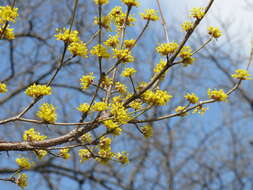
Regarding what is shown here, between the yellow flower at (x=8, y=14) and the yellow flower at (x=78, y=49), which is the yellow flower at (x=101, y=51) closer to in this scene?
the yellow flower at (x=78, y=49)

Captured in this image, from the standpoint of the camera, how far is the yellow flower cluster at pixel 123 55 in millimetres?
2008

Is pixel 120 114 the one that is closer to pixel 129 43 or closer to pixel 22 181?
pixel 129 43

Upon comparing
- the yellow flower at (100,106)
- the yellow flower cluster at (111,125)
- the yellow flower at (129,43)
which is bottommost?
the yellow flower cluster at (111,125)

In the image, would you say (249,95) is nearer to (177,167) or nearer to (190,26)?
(177,167)

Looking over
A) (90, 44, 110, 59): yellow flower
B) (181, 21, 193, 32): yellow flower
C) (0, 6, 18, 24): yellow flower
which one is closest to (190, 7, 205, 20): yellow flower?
(181, 21, 193, 32): yellow flower

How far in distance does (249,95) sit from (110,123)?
11.1 metres

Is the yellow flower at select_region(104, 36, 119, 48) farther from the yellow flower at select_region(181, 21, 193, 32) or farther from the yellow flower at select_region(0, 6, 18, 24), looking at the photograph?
the yellow flower at select_region(0, 6, 18, 24)

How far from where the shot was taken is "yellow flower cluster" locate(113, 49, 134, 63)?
2.01 meters

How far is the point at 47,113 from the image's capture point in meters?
1.79

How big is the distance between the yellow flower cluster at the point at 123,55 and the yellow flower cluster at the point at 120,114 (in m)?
0.29

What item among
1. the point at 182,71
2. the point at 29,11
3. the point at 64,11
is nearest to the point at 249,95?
the point at 182,71

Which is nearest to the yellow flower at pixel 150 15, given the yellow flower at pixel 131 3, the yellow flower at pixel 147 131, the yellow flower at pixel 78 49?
the yellow flower at pixel 131 3

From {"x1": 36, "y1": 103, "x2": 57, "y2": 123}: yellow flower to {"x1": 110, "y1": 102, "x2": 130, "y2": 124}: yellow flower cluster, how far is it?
0.28 m

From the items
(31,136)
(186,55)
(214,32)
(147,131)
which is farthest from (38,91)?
(214,32)
